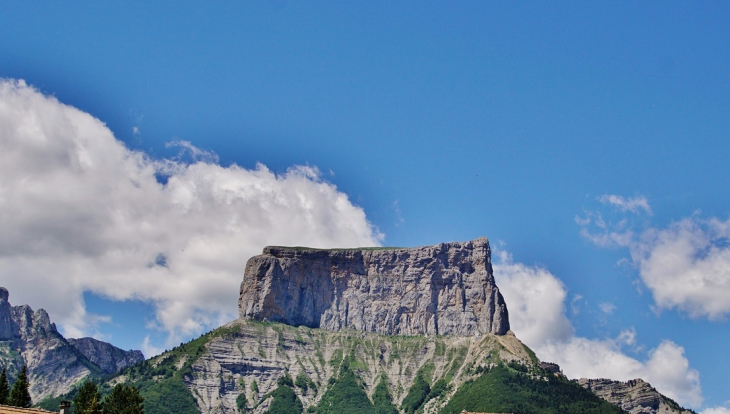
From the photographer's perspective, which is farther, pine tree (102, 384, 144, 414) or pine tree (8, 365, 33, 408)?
pine tree (8, 365, 33, 408)

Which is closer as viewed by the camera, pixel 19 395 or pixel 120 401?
pixel 19 395

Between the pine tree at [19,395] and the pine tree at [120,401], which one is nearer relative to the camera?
the pine tree at [120,401]

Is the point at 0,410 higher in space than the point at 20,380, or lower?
lower

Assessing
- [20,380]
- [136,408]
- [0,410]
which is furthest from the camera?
[20,380]

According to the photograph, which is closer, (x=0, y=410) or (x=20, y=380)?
(x=0, y=410)

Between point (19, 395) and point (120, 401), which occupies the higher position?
point (120, 401)

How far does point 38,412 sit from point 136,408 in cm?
3776

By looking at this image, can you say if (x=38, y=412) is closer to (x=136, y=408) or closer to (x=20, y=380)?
(x=136, y=408)

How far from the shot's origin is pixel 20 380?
158m

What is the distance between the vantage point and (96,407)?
12312 cm

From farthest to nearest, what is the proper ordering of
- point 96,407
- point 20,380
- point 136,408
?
point 20,380 → point 136,408 → point 96,407

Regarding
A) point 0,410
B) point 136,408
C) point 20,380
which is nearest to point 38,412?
point 0,410

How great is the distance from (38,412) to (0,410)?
5.64 metres

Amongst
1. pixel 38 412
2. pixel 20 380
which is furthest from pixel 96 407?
pixel 20 380
